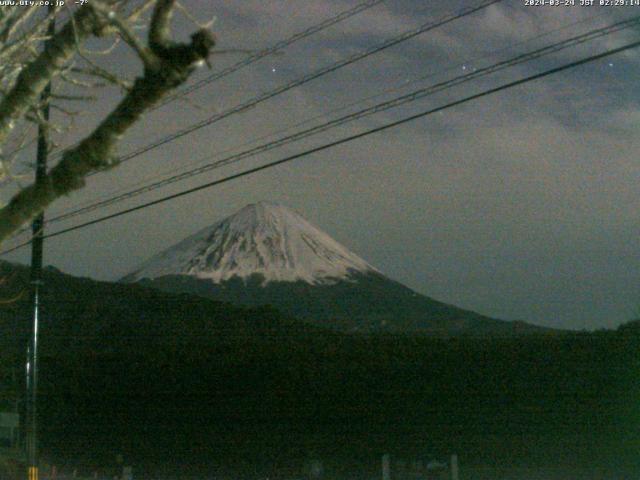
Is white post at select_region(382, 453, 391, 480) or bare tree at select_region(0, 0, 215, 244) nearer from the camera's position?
bare tree at select_region(0, 0, 215, 244)

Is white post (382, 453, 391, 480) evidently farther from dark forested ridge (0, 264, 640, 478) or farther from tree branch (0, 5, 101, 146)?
tree branch (0, 5, 101, 146)

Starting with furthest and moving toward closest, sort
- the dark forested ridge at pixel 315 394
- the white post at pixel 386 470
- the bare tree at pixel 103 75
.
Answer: the dark forested ridge at pixel 315 394, the white post at pixel 386 470, the bare tree at pixel 103 75

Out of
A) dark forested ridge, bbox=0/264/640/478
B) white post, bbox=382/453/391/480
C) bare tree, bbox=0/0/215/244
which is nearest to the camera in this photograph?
bare tree, bbox=0/0/215/244

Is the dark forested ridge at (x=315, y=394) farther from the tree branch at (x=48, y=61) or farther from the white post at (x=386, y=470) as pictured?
the tree branch at (x=48, y=61)

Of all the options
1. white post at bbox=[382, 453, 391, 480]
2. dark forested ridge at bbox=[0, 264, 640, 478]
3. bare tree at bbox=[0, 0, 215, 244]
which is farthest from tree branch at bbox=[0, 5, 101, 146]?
dark forested ridge at bbox=[0, 264, 640, 478]

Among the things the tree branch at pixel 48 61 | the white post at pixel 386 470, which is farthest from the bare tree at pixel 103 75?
the white post at pixel 386 470

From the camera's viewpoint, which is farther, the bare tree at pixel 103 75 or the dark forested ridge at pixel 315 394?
the dark forested ridge at pixel 315 394

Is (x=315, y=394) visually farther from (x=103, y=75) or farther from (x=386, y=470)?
(x=103, y=75)

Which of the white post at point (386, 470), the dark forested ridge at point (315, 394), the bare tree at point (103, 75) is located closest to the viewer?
the bare tree at point (103, 75)
